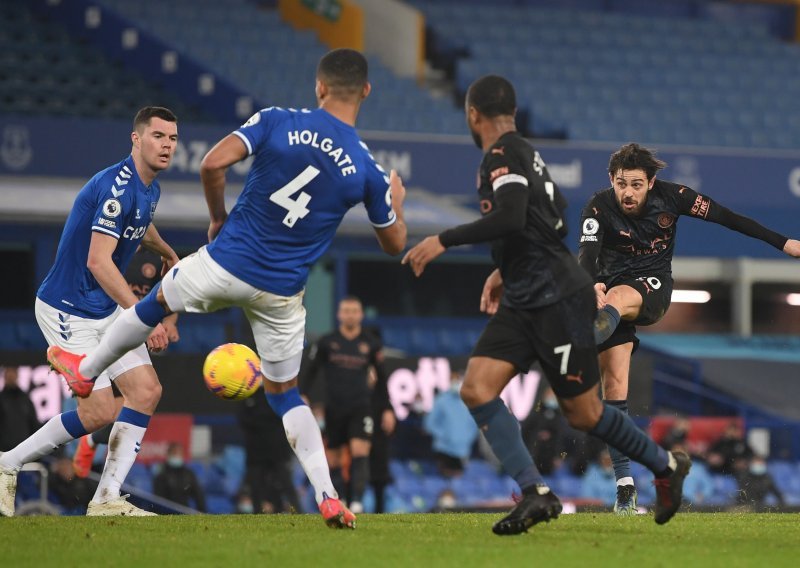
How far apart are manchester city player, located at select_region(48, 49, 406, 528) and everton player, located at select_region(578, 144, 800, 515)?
6.80 ft

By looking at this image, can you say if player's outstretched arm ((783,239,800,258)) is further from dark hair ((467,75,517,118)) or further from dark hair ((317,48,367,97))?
dark hair ((317,48,367,97))

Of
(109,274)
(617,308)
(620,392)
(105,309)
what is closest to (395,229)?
(109,274)

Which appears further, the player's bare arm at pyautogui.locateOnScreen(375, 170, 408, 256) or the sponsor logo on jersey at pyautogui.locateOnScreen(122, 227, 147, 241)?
the sponsor logo on jersey at pyautogui.locateOnScreen(122, 227, 147, 241)

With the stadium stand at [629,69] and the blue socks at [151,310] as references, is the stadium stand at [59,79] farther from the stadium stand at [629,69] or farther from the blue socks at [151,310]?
the blue socks at [151,310]

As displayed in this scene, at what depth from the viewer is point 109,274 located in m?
8.01

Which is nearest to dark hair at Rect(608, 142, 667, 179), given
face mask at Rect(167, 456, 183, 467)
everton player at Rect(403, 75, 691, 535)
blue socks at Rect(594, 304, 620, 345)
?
blue socks at Rect(594, 304, 620, 345)

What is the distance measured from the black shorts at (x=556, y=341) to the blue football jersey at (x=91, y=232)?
2480mm

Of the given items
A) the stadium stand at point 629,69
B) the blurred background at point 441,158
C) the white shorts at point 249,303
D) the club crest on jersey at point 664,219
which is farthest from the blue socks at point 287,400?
the stadium stand at point 629,69

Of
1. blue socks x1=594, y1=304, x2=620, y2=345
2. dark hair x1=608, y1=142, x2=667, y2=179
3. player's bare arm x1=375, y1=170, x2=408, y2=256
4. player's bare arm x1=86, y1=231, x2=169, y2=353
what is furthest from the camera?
dark hair x1=608, y1=142, x2=667, y2=179

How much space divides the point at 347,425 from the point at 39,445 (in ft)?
Answer: 22.8

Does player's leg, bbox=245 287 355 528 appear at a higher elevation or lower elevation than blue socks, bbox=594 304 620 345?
lower

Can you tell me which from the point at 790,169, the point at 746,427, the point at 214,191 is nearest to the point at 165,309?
the point at 214,191

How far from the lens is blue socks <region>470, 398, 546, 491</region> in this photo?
7.06 m

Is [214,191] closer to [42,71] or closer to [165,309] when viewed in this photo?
[165,309]
